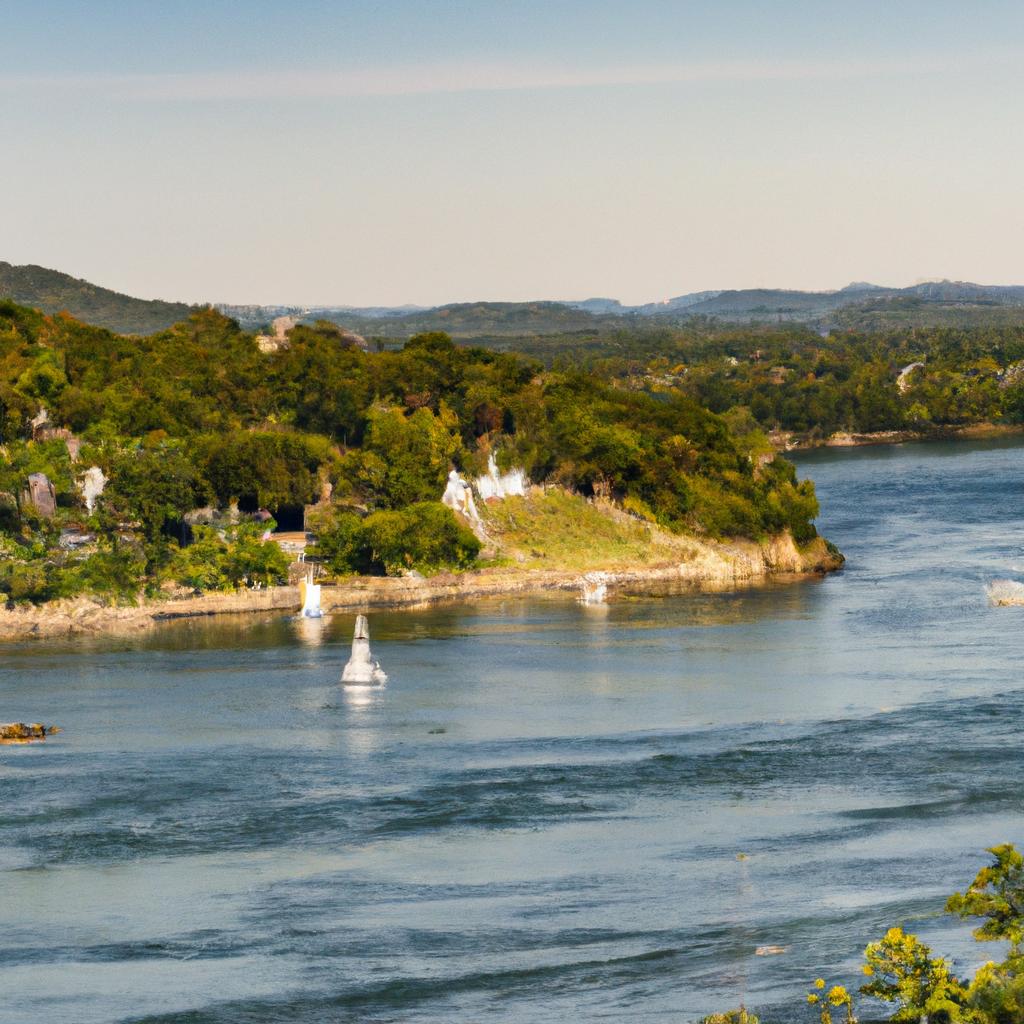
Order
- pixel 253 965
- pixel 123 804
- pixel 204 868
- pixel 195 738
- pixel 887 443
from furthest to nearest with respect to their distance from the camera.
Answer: pixel 887 443 < pixel 195 738 < pixel 123 804 < pixel 204 868 < pixel 253 965

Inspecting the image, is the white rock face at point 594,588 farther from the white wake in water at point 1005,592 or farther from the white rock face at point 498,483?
the white wake in water at point 1005,592

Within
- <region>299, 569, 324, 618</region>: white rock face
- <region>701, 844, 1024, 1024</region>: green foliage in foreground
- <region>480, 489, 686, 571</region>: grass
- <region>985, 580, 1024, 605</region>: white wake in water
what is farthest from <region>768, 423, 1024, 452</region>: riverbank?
<region>701, 844, 1024, 1024</region>: green foliage in foreground

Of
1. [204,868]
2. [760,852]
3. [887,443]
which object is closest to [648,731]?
[760,852]

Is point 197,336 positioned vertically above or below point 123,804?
above

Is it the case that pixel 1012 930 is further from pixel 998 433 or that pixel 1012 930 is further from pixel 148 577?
pixel 998 433

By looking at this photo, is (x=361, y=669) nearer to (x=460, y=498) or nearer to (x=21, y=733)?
(x=21, y=733)

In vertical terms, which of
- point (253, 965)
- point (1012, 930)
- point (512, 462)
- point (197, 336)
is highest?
point (197, 336)

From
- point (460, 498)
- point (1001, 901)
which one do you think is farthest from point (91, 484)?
point (1001, 901)
